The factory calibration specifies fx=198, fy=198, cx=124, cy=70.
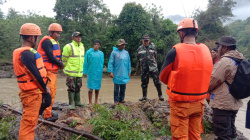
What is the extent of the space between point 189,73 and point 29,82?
233cm

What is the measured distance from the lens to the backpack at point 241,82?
3.12m

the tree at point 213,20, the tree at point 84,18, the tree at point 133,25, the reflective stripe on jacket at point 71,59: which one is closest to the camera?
the reflective stripe on jacket at point 71,59

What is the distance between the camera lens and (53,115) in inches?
168

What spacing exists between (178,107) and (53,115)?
2.81 m

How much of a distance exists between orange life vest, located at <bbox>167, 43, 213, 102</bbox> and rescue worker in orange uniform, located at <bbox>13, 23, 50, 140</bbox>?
2.01m

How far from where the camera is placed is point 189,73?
102 inches

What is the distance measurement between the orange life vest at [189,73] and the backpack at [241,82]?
0.86m

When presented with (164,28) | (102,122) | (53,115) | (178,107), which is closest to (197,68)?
(178,107)

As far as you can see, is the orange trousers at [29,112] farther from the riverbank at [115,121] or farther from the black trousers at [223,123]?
the black trousers at [223,123]

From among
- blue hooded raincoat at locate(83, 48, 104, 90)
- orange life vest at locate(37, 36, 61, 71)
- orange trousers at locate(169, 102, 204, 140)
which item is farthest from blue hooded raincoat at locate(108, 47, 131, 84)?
orange trousers at locate(169, 102, 204, 140)

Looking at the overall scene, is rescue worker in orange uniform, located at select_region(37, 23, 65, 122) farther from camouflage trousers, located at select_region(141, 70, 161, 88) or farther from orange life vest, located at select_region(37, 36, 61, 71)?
camouflage trousers, located at select_region(141, 70, 161, 88)

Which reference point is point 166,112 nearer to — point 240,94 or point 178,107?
point 240,94

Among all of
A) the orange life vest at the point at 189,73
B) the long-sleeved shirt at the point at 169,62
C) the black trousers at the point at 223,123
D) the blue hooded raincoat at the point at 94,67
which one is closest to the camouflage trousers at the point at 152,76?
the blue hooded raincoat at the point at 94,67

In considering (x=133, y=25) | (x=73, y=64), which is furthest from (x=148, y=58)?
(x=133, y=25)
